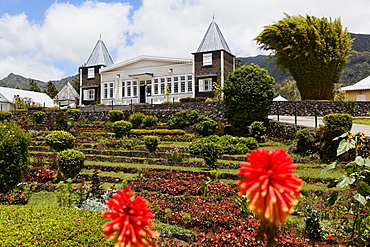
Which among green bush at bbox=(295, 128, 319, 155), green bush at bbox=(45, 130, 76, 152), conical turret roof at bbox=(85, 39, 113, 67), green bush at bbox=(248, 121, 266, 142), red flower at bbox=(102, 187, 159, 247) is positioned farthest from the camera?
conical turret roof at bbox=(85, 39, 113, 67)

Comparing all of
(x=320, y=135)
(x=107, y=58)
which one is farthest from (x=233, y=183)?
(x=107, y=58)

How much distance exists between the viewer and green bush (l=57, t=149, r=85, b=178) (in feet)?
33.0

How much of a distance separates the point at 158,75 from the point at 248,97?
18260 mm

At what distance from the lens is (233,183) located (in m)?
9.02

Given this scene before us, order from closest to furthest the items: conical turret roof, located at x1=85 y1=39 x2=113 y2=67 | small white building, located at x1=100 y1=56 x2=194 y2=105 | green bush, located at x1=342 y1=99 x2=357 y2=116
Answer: green bush, located at x1=342 y1=99 x2=357 y2=116 → small white building, located at x1=100 y1=56 x2=194 y2=105 → conical turret roof, located at x1=85 y1=39 x2=113 y2=67

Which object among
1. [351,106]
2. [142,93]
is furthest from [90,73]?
[351,106]

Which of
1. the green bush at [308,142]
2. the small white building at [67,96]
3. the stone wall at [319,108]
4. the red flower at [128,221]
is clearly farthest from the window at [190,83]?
the red flower at [128,221]

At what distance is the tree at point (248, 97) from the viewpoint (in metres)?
17.9

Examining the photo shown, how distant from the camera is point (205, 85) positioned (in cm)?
3164

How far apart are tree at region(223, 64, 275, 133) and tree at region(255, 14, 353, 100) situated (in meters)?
8.61

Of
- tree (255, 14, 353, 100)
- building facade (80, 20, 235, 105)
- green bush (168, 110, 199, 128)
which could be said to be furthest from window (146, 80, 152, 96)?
tree (255, 14, 353, 100)

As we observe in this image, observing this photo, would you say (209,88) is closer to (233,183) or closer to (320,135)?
(320,135)

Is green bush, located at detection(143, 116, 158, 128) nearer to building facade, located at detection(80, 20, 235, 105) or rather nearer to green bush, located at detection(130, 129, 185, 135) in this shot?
green bush, located at detection(130, 129, 185, 135)

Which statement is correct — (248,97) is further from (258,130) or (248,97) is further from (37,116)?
(37,116)
